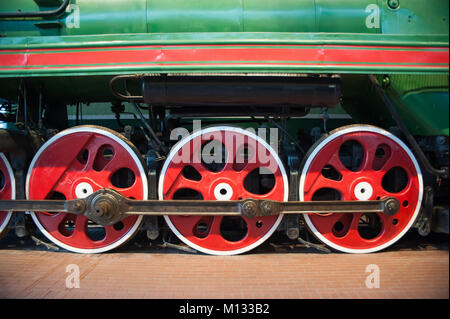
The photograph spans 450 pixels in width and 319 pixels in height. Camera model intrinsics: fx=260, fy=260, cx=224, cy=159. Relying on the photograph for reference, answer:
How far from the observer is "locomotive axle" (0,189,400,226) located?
1.65 metres

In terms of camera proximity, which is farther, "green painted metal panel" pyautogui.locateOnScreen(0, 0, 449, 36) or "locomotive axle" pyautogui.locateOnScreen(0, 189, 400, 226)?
"green painted metal panel" pyautogui.locateOnScreen(0, 0, 449, 36)

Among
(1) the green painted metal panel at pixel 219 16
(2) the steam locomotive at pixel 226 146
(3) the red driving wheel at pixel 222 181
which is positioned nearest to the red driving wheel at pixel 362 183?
(2) the steam locomotive at pixel 226 146

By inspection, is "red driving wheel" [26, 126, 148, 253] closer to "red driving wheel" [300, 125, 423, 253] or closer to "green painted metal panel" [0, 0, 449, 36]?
"green painted metal panel" [0, 0, 449, 36]

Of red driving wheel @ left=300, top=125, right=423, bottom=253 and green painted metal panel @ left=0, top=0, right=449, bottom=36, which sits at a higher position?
green painted metal panel @ left=0, top=0, right=449, bottom=36

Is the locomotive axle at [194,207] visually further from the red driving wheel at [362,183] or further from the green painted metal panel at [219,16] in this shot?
the green painted metal panel at [219,16]

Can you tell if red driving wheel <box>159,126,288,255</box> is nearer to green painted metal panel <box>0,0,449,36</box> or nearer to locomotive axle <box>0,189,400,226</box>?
locomotive axle <box>0,189,400,226</box>

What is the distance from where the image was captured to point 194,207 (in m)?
1.68

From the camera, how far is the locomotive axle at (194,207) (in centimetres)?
165

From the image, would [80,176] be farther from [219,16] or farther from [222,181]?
[219,16]

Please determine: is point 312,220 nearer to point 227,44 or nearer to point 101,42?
point 227,44

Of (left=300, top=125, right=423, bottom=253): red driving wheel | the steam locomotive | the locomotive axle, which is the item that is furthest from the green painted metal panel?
the locomotive axle

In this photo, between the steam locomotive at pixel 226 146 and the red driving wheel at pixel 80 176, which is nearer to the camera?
the steam locomotive at pixel 226 146

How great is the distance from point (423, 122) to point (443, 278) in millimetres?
1014

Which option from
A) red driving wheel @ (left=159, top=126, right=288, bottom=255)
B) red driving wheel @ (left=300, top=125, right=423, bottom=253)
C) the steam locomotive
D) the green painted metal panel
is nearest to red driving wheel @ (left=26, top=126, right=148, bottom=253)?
the steam locomotive
